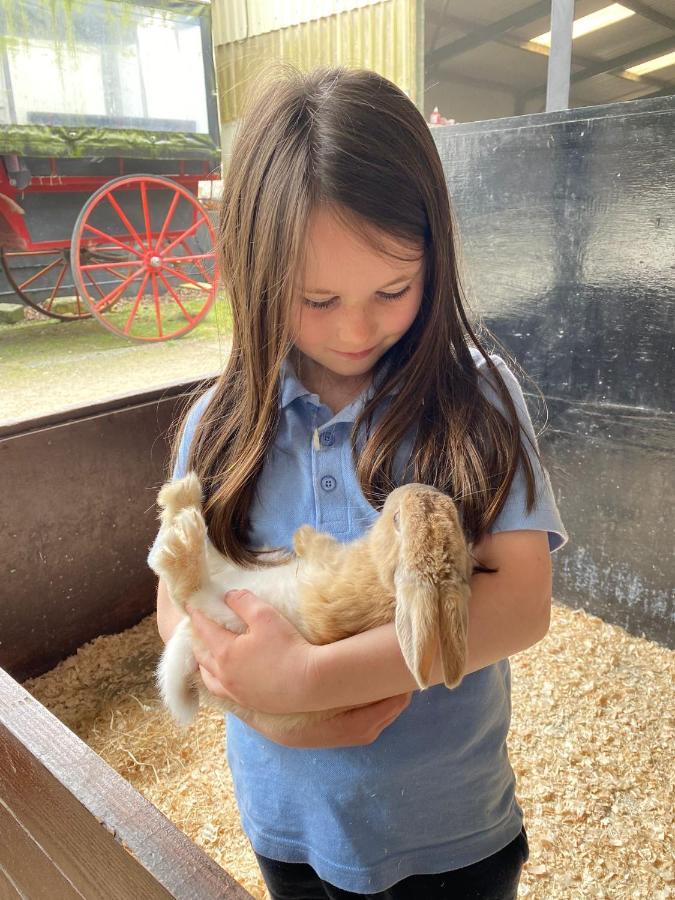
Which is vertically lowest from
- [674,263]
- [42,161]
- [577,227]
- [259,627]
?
[259,627]

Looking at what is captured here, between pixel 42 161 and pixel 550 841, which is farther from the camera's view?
pixel 42 161

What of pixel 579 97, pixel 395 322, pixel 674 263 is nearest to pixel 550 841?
pixel 395 322

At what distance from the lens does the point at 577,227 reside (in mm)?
2227

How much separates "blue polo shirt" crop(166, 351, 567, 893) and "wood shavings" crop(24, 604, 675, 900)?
0.83 meters

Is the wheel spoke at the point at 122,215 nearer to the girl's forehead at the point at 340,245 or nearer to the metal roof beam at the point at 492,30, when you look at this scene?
the metal roof beam at the point at 492,30

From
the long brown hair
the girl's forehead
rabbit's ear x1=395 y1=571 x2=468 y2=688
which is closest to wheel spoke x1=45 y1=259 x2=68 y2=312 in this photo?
the long brown hair

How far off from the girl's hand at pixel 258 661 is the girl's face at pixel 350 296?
37cm

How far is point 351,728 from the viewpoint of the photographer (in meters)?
0.84

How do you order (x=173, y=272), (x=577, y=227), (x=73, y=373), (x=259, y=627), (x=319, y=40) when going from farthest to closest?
(x=319, y=40)
(x=173, y=272)
(x=73, y=373)
(x=577, y=227)
(x=259, y=627)

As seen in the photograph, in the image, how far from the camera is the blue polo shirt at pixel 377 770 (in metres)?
0.89

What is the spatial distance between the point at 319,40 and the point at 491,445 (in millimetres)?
3607

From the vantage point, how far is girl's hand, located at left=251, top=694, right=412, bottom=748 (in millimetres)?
834

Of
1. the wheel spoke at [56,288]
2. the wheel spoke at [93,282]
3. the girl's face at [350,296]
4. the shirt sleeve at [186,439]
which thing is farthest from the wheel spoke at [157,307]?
the girl's face at [350,296]

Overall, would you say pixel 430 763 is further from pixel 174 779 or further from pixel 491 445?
pixel 174 779
